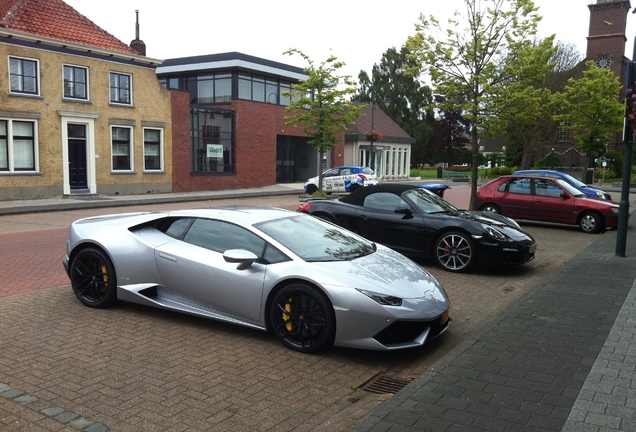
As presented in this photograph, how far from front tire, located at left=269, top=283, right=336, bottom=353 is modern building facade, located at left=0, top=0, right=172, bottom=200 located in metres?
20.5

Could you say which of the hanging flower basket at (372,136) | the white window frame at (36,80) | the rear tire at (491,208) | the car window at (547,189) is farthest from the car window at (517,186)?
the hanging flower basket at (372,136)

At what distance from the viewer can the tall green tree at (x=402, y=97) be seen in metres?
73.5

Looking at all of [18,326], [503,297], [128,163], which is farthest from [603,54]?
[18,326]

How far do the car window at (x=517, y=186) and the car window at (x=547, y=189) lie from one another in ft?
0.76

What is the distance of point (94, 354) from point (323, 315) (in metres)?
2.07

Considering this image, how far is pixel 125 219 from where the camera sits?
6844 millimetres

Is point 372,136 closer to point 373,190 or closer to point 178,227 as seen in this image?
point 373,190

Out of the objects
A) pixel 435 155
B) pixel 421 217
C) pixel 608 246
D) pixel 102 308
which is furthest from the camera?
pixel 435 155

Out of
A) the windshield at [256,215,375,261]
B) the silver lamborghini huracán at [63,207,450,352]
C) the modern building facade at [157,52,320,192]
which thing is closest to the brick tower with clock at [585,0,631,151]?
the modern building facade at [157,52,320,192]

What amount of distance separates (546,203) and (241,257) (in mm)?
11826

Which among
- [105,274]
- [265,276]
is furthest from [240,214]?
[105,274]

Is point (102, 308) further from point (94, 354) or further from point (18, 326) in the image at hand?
point (94, 354)

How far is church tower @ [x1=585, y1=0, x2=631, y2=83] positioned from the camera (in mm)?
61375

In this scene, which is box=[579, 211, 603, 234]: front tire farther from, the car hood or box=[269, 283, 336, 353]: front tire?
box=[269, 283, 336, 353]: front tire
